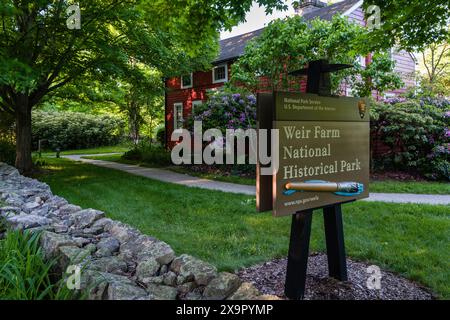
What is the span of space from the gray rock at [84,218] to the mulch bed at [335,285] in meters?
1.69

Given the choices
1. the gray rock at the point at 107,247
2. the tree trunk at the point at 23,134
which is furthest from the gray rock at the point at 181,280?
the tree trunk at the point at 23,134

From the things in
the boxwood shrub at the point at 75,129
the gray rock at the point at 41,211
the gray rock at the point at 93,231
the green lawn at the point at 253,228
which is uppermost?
the boxwood shrub at the point at 75,129

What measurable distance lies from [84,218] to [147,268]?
64.3 inches

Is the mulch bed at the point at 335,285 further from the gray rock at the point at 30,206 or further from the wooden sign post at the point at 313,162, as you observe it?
the gray rock at the point at 30,206

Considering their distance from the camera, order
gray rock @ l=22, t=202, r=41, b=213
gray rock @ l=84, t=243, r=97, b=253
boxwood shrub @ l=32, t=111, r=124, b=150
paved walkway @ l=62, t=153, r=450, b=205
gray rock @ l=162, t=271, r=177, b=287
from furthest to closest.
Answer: boxwood shrub @ l=32, t=111, r=124, b=150, paved walkway @ l=62, t=153, r=450, b=205, gray rock @ l=22, t=202, r=41, b=213, gray rock @ l=84, t=243, r=97, b=253, gray rock @ l=162, t=271, r=177, b=287

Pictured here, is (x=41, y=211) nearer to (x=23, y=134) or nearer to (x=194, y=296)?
(x=194, y=296)

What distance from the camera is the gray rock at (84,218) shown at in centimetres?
408

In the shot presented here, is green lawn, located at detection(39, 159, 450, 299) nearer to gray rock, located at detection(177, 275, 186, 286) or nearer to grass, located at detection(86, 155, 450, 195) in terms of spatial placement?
gray rock, located at detection(177, 275, 186, 286)

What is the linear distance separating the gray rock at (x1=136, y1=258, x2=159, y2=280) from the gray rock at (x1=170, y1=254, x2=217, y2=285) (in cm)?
14

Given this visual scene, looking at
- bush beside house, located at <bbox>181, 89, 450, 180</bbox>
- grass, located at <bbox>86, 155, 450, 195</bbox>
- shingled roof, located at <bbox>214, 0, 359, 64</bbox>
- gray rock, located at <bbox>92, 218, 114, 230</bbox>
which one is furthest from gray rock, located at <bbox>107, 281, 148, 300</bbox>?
shingled roof, located at <bbox>214, 0, 359, 64</bbox>

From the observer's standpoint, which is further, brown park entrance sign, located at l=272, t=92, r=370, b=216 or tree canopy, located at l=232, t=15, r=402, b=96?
tree canopy, located at l=232, t=15, r=402, b=96

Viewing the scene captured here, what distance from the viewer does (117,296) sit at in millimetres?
2289

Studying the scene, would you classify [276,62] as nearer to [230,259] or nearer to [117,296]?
[230,259]

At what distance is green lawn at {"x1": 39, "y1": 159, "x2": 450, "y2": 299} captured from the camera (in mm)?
4340
